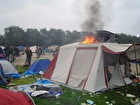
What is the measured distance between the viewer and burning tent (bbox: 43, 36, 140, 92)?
9.59 meters

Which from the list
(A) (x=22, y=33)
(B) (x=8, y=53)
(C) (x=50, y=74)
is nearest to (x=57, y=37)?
(A) (x=22, y=33)

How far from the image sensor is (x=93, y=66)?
9.80 metres

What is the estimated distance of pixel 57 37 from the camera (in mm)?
84250

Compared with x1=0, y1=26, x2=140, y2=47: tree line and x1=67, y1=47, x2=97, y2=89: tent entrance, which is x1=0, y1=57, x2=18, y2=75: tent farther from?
x1=0, y1=26, x2=140, y2=47: tree line

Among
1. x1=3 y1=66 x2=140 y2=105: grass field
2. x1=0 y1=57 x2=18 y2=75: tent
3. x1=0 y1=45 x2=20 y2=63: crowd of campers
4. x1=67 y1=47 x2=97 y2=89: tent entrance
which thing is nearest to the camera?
x1=3 y1=66 x2=140 y2=105: grass field

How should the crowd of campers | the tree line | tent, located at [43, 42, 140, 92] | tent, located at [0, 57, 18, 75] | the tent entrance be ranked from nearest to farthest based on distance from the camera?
tent, located at [43, 42, 140, 92], the tent entrance, tent, located at [0, 57, 18, 75], the crowd of campers, the tree line

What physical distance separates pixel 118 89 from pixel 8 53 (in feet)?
45.9

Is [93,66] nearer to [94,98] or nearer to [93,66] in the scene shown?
[93,66]

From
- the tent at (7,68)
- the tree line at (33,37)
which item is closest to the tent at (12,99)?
the tent at (7,68)

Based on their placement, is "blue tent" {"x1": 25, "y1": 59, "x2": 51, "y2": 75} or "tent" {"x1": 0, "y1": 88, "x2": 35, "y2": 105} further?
"blue tent" {"x1": 25, "y1": 59, "x2": 51, "y2": 75}

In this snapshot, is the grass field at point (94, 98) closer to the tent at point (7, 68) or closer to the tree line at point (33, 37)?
the tent at point (7, 68)

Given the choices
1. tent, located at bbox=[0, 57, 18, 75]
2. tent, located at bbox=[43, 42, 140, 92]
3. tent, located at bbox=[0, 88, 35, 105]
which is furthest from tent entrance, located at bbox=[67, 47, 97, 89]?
tent, located at bbox=[0, 88, 35, 105]

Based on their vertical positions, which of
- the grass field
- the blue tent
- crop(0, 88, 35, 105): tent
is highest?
crop(0, 88, 35, 105): tent

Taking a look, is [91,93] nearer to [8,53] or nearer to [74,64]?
[74,64]
